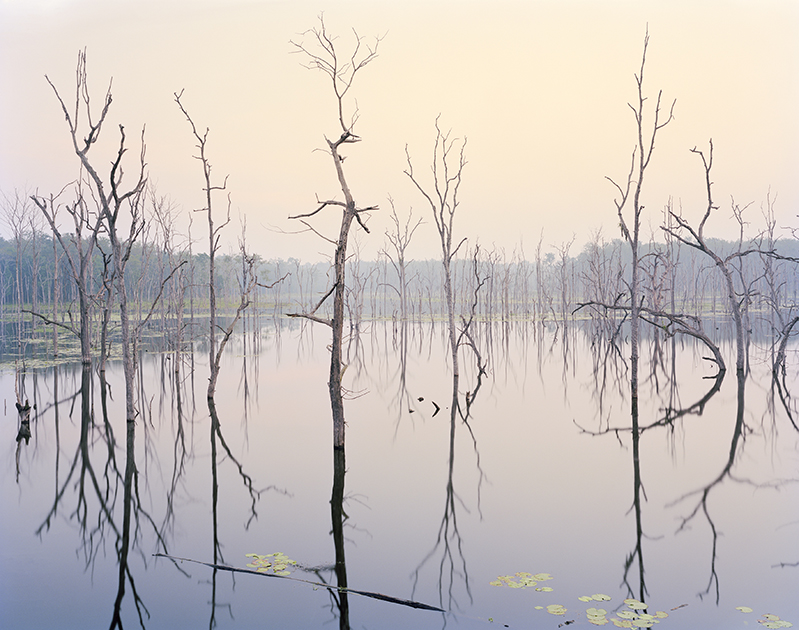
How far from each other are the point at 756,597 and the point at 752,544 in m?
1.22

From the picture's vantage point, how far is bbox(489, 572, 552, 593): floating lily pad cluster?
16.4ft

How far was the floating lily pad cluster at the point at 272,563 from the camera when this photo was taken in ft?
17.7

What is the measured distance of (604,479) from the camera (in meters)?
7.97

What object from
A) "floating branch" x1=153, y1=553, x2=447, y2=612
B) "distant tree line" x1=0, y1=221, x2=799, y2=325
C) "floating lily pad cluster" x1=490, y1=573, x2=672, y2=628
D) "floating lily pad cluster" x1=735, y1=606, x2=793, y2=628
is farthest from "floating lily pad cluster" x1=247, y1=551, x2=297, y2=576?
"distant tree line" x1=0, y1=221, x2=799, y2=325

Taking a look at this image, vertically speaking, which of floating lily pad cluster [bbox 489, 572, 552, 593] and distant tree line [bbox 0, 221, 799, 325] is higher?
distant tree line [bbox 0, 221, 799, 325]

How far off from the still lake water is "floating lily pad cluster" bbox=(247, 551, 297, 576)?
4.5 inches

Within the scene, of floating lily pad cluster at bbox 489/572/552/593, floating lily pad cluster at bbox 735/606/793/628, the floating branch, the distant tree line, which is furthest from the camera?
the distant tree line

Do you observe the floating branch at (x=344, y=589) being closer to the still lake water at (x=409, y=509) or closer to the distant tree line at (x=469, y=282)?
the still lake water at (x=409, y=509)

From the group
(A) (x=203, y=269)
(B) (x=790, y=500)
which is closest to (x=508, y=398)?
(B) (x=790, y=500)

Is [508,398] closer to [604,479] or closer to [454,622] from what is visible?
[604,479]

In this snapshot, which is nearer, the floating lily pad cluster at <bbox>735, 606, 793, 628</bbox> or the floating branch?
the floating lily pad cluster at <bbox>735, 606, 793, 628</bbox>

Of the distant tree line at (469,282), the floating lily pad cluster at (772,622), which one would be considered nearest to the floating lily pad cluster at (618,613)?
the floating lily pad cluster at (772,622)

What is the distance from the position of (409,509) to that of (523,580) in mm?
2097

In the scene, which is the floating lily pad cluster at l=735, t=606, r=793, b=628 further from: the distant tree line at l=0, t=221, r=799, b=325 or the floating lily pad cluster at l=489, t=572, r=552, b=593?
the distant tree line at l=0, t=221, r=799, b=325
